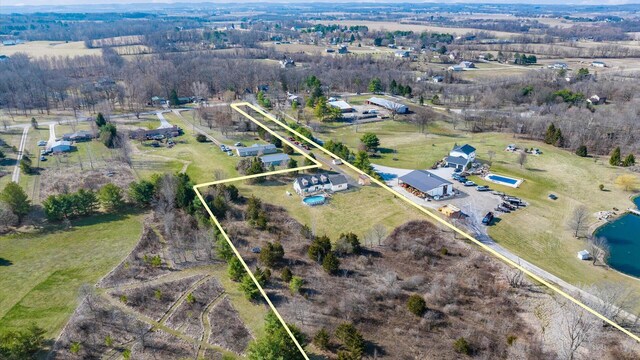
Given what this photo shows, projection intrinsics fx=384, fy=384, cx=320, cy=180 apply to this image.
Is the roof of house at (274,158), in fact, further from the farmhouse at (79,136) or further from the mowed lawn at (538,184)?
the farmhouse at (79,136)

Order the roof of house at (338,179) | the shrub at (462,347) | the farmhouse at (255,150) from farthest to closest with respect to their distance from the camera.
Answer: the farmhouse at (255,150), the roof of house at (338,179), the shrub at (462,347)

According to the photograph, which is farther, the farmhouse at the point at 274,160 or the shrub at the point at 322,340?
the farmhouse at the point at 274,160

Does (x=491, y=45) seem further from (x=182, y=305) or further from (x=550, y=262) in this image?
(x=182, y=305)

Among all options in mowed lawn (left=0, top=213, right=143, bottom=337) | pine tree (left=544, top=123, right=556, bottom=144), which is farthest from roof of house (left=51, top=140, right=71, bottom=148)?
pine tree (left=544, top=123, right=556, bottom=144)

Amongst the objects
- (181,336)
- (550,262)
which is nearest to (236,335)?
(181,336)

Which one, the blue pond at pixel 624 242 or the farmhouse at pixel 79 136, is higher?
the farmhouse at pixel 79 136

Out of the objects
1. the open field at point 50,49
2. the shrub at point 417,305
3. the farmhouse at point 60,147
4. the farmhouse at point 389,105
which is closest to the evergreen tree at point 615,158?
the farmhouse at point 389,105

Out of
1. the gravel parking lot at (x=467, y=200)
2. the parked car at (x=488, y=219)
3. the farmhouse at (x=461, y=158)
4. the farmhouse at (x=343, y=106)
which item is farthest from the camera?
the farmhouse at (x=343, y=106)

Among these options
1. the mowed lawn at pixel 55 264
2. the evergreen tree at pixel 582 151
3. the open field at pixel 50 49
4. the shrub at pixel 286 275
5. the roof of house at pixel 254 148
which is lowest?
the mowed lawn at pixel 55 264
